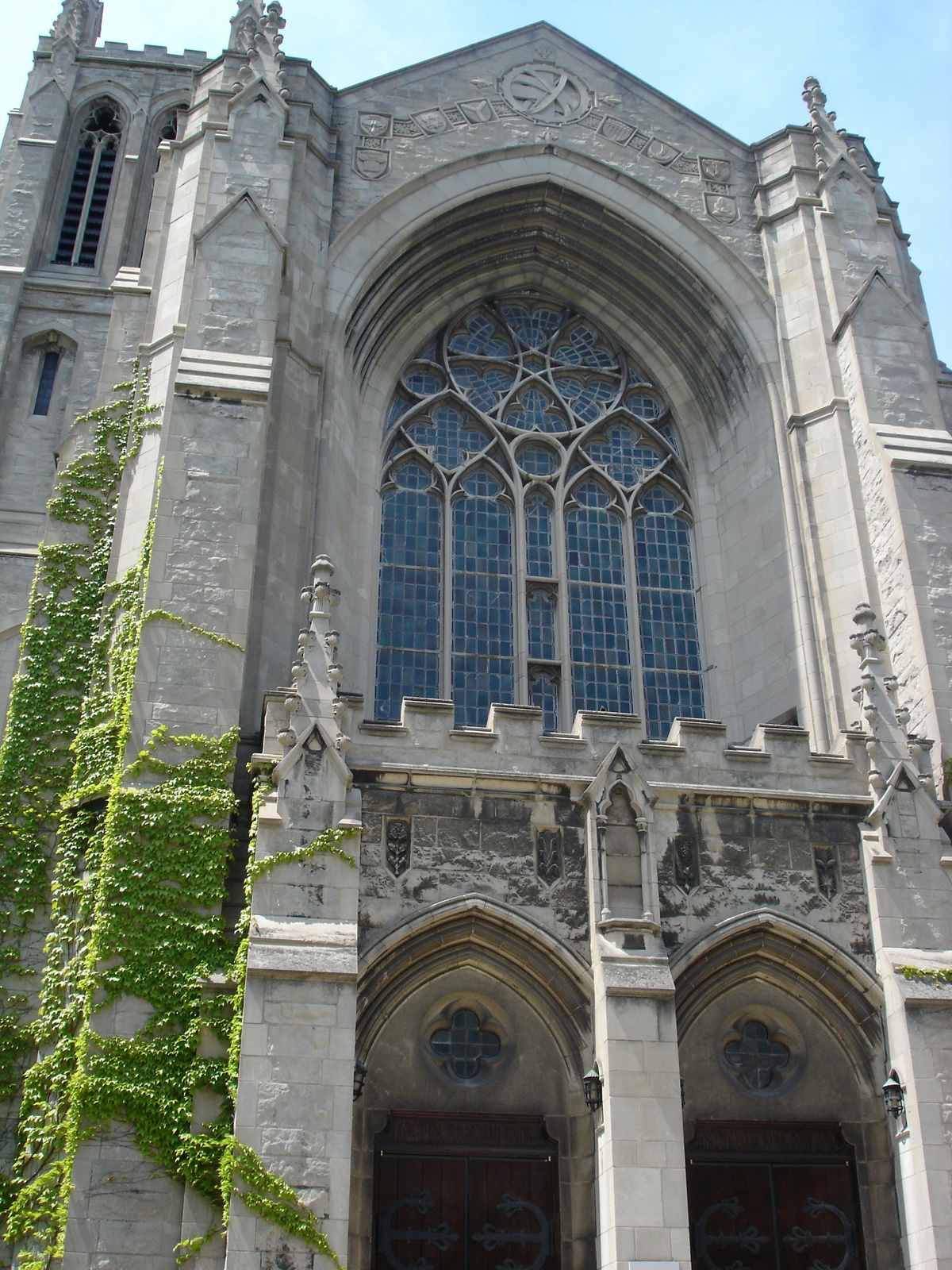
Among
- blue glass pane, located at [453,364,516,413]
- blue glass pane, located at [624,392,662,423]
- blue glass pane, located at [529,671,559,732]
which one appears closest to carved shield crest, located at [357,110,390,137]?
blue glass pane, located at [453,364,516,413]

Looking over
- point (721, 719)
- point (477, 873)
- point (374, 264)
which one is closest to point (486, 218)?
point (374, 264)

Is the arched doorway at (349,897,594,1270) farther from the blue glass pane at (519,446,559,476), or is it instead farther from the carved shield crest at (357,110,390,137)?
the carved shield crest at (357,110,390,137)

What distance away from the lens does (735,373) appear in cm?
1966

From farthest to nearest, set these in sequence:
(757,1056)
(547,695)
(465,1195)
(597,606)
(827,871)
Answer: (597,606)
(547,695)
(827,871)
(757,1056)
(465,1195)

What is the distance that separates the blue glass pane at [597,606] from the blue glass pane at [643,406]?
1613 millimetres

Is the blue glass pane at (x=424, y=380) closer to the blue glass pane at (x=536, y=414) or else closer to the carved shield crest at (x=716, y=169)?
the blue glass pane at (x=536, y=414)

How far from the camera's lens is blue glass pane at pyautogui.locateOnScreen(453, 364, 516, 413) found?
1989 centimetres

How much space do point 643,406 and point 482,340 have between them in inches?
102

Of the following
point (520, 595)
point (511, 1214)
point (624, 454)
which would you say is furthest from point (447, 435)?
point (511, 1214)

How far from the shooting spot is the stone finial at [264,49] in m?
18.9

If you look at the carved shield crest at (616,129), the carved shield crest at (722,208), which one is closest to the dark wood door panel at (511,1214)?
the carved shield crest at (722,208)

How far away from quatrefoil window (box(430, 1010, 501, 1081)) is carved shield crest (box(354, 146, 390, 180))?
12.2 m

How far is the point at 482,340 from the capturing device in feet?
67.5

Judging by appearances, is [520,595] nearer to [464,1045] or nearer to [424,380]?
[424,380]
